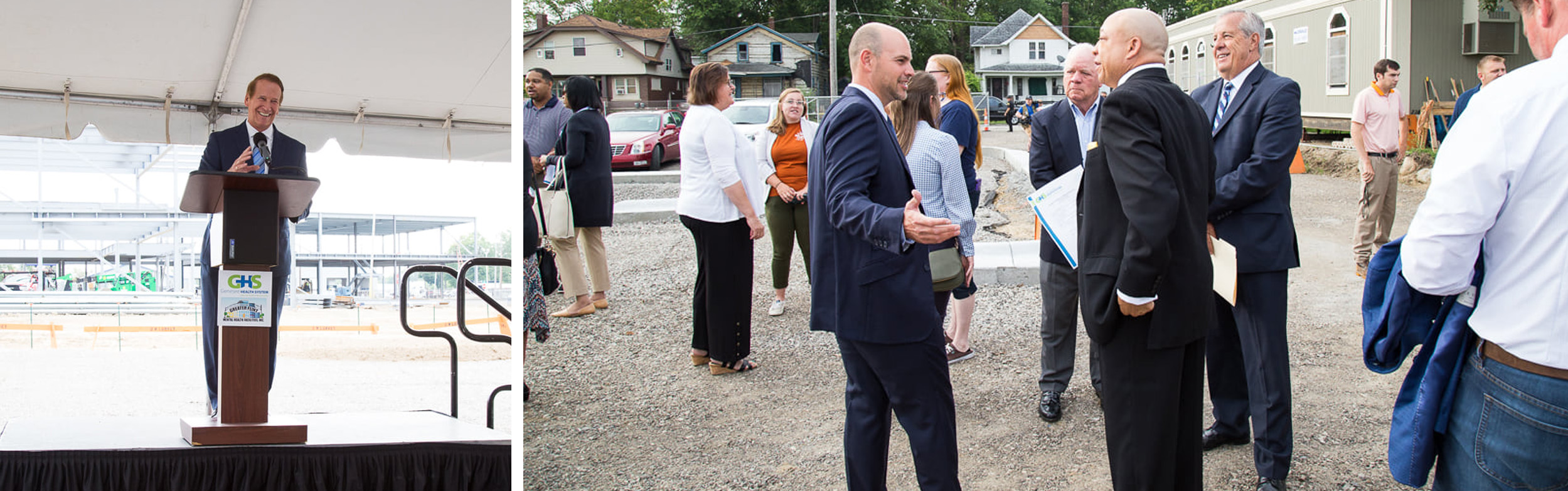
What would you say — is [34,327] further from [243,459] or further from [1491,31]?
[1491,31]

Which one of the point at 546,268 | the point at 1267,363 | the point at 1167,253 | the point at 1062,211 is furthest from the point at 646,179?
the point at 1167,253

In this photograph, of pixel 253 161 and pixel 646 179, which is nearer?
pixel 253 161

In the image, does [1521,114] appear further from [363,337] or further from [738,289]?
[363,337]

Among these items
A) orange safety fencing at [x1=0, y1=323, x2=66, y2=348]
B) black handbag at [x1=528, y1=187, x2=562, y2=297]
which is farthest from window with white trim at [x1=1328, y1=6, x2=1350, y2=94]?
orange safety fencing at [x1=0, y1=323, x2=66, y2=348]

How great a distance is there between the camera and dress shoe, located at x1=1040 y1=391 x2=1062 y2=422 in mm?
3469

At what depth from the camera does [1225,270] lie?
8.22ft

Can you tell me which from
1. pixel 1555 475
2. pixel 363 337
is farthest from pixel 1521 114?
pixel 363 337

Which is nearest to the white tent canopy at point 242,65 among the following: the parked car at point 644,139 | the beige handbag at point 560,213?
the beige handbag at point 560,213

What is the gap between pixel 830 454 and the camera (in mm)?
3217

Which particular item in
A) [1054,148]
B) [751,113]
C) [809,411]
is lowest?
[809,411]

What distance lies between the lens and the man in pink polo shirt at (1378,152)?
20.9 feet

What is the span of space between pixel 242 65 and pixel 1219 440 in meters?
4.66

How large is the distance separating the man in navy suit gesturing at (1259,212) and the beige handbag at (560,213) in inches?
121

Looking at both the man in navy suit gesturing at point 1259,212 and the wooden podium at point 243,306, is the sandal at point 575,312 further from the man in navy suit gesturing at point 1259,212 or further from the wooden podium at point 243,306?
the man in navy suit gesturing at point 1259,212
